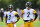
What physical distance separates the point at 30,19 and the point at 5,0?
43714 millimetres

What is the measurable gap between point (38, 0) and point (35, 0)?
1.40 meters

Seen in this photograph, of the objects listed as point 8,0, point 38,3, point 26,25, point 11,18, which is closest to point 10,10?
point 11,18

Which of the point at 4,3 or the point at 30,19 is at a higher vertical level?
the point at 4,3

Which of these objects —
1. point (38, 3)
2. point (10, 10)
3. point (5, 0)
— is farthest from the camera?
point (5, 0)

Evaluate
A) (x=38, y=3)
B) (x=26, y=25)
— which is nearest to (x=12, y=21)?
(x=26, y=25)

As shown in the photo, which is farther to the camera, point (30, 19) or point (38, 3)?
point (38, 3)

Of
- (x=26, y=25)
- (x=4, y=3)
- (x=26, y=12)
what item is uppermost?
(x=4, y=3)

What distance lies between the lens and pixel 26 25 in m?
7.73

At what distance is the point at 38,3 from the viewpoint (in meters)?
46.0

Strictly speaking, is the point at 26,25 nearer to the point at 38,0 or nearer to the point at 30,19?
the point at 30,19

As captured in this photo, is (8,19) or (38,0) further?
(38,0)

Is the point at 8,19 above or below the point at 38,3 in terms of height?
below

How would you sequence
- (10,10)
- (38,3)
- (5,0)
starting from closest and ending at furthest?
1. (10,10)
2. (38,3)
3. (5,0)

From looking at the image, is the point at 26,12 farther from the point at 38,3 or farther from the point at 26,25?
the point at 38,3
